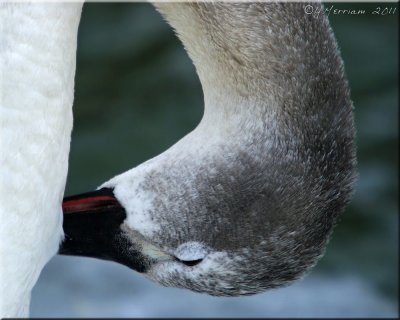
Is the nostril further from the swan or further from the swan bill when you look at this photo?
the swan bill

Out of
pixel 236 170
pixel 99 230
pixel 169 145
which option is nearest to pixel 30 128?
pixel 99 230

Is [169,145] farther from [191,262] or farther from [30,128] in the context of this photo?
[30,128]

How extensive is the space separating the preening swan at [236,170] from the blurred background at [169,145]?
9.65 ft

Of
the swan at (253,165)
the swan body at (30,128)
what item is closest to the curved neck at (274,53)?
the swan at (253,165)

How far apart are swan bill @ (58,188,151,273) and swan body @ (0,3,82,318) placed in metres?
0.21

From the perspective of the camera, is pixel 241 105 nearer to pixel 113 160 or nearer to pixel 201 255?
pixel 201 255

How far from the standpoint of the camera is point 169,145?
305 inches

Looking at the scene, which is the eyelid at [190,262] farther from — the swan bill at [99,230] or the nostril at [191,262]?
the swan bill at [99,230]

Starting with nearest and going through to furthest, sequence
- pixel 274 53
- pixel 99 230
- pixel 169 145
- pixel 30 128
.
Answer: pixel 30 128
pixel 274 53
pixel 99 230
pixel 169 145

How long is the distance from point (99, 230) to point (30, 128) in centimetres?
56

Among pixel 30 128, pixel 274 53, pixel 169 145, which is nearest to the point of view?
pixel 30 128

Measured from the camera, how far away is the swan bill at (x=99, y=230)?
3.98m

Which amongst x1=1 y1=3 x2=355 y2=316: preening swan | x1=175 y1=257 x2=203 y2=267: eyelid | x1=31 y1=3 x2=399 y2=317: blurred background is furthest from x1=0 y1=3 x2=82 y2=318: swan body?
x1=31 y1=3 x2=399 y2=317: blurred background

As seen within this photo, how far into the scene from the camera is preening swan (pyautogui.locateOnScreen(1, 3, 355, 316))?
3701mm
